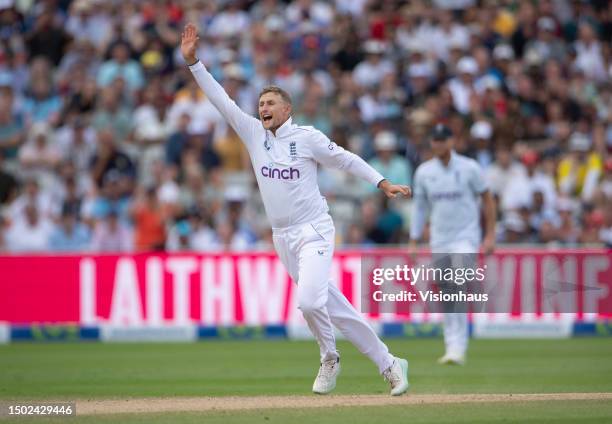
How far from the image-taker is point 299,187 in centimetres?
975

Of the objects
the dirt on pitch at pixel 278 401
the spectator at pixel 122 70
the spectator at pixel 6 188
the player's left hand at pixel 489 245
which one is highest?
the spectator at pixel 122 70

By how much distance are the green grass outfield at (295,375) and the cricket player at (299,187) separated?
80cm

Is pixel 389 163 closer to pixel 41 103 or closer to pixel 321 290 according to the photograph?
pixel 41 103

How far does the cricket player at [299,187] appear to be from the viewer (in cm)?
973

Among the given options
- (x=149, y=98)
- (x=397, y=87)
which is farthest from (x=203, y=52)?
(x=397, y=87)

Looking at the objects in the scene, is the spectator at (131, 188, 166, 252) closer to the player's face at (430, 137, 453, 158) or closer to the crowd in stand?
the crowd in stand

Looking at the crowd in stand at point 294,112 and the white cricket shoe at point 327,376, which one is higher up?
the crowd in stand at point 294,112

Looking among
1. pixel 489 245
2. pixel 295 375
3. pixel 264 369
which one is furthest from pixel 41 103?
pixel 489 245

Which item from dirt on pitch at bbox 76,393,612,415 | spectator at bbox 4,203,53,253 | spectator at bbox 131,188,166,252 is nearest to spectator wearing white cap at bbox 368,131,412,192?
spectator at bbox 131,188,166,252

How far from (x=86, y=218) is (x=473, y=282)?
762 centimetres

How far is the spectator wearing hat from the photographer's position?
19.1 meters

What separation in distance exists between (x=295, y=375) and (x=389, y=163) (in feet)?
24.5

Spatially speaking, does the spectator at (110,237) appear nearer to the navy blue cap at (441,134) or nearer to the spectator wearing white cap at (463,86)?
the spectator wearing white cap at (463,86)
